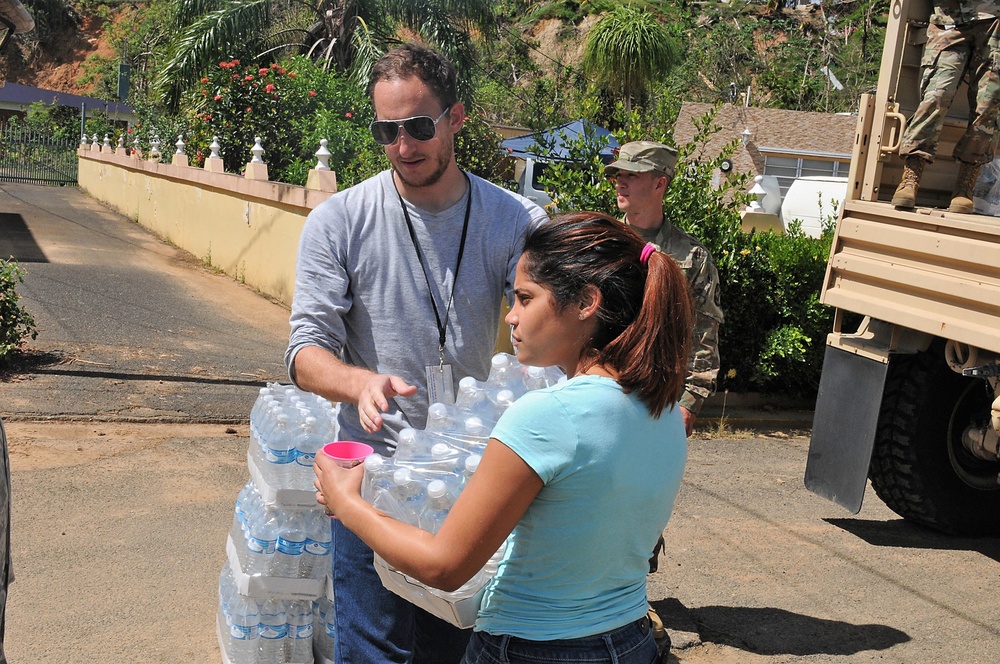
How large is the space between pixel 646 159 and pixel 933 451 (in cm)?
254

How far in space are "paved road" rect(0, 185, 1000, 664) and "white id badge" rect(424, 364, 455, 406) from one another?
1839mm

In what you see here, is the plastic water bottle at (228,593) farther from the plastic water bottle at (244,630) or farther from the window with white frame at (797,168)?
the window with white frame at (797,168)

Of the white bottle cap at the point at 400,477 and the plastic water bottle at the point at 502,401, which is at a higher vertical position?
the plastic water bottle at the point at 502,401

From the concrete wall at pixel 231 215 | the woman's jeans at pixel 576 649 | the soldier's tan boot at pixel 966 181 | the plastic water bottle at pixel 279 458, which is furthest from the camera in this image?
the concrete wall at pixel 231 215

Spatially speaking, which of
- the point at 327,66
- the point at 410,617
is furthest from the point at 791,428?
the point at 327,66

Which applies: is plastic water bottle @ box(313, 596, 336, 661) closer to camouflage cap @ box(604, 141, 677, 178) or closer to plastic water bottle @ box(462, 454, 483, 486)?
plastic water bottle @ box(462, 454, 483, 486)

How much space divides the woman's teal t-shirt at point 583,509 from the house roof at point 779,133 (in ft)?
83.2

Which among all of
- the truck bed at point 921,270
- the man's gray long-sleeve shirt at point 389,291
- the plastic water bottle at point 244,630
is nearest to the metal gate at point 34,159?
the truck bed at point 921,270

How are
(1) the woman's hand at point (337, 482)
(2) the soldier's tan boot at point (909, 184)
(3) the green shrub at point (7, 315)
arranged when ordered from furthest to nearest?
1. (3) the green shrub at point (7, 315)
2. (2) the soldier's tan boot at point (909, 184)
3. (1) the woman's hand at point (337, 482)

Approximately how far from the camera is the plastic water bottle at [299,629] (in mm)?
3310

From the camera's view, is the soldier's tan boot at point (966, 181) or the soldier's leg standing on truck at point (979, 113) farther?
the soldier's tan boot at point (966, 181)

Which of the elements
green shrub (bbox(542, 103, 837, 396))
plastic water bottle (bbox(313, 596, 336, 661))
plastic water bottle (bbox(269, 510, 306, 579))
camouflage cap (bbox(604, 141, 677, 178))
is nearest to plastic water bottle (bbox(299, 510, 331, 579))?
plastic water bottle (bbox(269, 510, 306, 579))

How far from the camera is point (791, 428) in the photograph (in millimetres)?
8023

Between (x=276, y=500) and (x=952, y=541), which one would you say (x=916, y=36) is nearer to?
(x=952, y=541)
